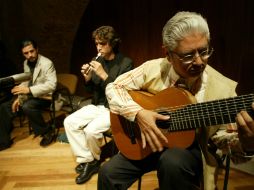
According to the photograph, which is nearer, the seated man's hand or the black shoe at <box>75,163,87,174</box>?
the black shoe at <box>75,163,87,174</box>

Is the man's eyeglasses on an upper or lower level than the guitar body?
upper

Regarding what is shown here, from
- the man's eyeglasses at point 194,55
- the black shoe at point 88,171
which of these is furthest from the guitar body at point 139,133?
the black shoe at point 88,171

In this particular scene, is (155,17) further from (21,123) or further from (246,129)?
(246,129)

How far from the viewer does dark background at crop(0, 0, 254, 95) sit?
9.73 feet

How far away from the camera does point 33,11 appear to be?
18.0ft

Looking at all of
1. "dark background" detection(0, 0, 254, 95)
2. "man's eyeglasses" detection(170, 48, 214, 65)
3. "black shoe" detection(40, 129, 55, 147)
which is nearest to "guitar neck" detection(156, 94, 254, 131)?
"man's eyeglasses" detection(170, 48, 214, 65)

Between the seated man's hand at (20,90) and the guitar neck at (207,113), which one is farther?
the seated man's hand at (20,90)

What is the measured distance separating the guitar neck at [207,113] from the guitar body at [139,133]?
5cm

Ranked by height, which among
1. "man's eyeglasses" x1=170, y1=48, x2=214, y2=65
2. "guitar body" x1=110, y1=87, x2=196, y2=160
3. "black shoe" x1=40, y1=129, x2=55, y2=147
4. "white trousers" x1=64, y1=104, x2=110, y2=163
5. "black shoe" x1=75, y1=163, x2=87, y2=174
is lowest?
"black shoe" x1=40, y1=129, x2=55, y2=147

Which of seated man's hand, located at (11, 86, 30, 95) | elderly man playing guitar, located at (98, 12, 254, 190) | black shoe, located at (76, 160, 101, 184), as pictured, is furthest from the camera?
seated man's hand, located at (11, 86, 30, 95)

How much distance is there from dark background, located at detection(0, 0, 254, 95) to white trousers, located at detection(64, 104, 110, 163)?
1385mm

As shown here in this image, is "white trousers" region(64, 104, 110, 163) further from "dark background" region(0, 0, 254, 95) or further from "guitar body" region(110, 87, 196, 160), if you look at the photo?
"dark background" region(0, 0, 254, 95)

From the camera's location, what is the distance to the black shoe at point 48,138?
3629 mm

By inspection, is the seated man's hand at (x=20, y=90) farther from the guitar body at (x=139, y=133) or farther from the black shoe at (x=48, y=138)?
the guitar body at (x=139, y=133)
